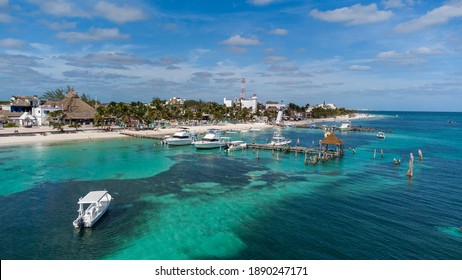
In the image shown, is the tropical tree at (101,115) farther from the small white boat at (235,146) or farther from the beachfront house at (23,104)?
the small white boat at (235,146)

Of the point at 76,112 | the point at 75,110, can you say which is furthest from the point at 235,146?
the point at 75,110

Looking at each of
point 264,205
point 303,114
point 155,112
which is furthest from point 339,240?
point 303,114

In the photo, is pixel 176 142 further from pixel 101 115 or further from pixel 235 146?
pixel 101 115

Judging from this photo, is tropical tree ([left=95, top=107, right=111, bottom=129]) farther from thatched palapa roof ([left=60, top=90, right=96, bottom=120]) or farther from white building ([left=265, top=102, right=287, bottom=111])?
white building ([left=265, top=102, right=287, bottom=111])

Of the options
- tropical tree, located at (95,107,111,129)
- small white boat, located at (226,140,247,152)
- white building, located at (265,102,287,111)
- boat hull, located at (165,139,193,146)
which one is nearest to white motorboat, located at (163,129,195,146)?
boat hull, located at (165,139,193,146)

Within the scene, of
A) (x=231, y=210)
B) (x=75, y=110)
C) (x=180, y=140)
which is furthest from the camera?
(x=75, y=110)

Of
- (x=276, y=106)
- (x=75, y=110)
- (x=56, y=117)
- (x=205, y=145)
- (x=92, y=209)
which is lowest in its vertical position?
(x=92, y=209)

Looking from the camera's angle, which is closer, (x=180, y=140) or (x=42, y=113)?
(x=180, y=140)
